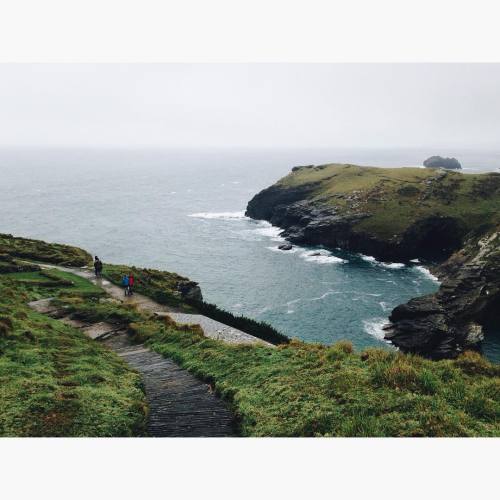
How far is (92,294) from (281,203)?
115 metres

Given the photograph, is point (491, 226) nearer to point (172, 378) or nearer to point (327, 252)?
point (327, 252)

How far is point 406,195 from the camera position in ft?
409

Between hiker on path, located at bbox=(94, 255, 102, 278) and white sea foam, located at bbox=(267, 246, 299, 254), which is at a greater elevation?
hiker on path, located at bbox=(94, 255, 102, 278)

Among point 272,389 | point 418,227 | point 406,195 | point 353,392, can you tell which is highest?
point 406,195

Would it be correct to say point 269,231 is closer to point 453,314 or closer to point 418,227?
point 418,227

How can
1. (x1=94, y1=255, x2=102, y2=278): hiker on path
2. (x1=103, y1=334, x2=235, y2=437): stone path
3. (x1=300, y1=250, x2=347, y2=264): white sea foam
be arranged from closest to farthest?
(x1=103, y1=334, x2=235, y2=437): stone path, (x1=94, y1=255, x2=102, y2=278): hiker on path, (x1=300, y1=250, x2=347, y2=264): white sea foam

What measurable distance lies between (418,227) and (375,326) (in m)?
52.1

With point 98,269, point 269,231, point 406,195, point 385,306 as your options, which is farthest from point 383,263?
point 98,269

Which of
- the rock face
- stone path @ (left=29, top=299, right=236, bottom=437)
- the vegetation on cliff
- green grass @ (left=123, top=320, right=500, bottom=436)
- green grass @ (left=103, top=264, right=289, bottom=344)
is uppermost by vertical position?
the vegetation on cliff

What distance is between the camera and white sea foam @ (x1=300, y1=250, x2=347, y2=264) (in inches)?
3876

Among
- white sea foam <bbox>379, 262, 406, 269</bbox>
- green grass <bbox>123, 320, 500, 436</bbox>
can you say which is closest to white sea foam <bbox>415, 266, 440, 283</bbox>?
white sea foam <bbox>379, 262, 406, 269</bbox>

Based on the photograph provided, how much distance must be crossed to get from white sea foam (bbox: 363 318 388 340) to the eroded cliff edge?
1.43 meters

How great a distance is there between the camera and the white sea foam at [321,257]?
323 feet

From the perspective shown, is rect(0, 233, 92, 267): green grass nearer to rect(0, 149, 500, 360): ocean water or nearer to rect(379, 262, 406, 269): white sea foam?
rect(0, 149, 500, 360): ocean water
